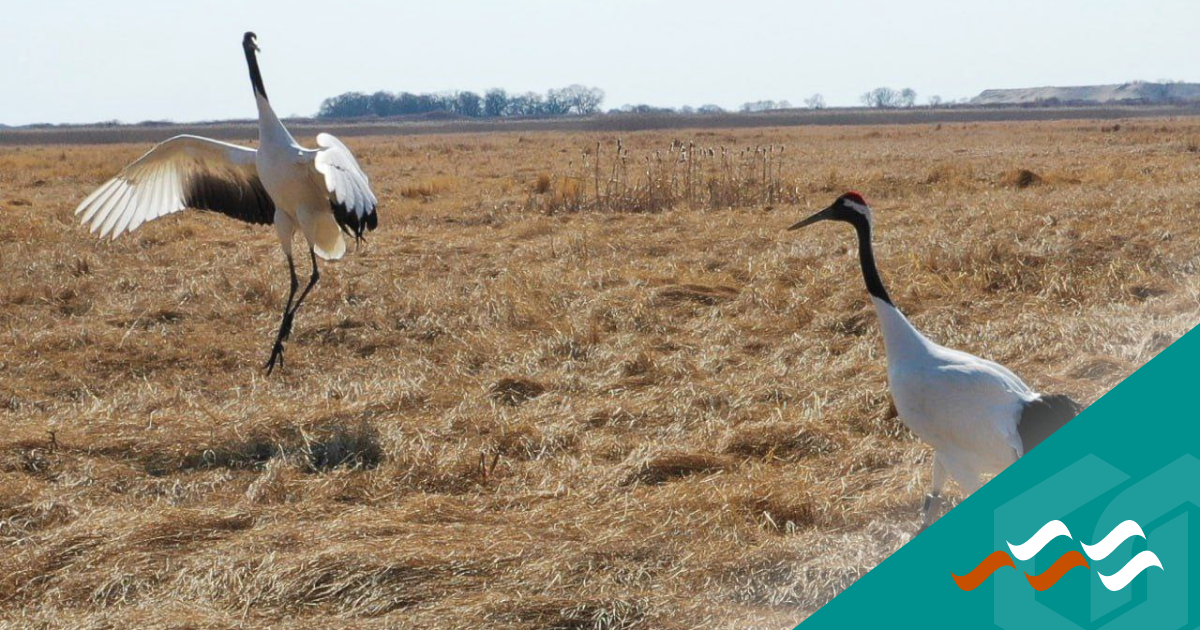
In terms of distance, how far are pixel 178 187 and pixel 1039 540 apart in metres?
7.13

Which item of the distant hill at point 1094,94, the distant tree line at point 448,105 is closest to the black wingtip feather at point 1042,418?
the distant hill at point 1094,94

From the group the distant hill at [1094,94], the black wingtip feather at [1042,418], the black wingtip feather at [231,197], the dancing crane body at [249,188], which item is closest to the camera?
the black wingtip feather at [1042,418]

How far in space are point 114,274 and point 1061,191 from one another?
29.2ft

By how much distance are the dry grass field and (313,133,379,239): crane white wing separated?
0.97m

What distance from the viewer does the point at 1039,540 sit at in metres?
3.04

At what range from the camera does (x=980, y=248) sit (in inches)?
344

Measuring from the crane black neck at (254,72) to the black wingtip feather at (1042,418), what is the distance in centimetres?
544

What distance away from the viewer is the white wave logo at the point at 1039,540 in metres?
2.99

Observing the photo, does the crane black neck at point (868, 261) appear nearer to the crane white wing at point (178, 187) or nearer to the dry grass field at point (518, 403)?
the dry grass field at point (518, 403)

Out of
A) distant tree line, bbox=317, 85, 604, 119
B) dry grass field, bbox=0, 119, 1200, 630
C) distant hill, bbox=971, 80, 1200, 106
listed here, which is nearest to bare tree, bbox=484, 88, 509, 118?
distant tree line, bbox=317, 85, 604, 119

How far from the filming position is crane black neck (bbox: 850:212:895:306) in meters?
4.95

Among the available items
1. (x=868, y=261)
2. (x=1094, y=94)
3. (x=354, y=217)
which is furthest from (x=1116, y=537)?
(x=1094, y=94)

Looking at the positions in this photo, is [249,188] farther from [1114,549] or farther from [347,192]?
[1114,549]

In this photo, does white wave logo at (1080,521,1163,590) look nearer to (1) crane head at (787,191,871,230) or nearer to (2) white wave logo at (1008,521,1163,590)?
(2) white wave logo at (1008,521,1163,590)
